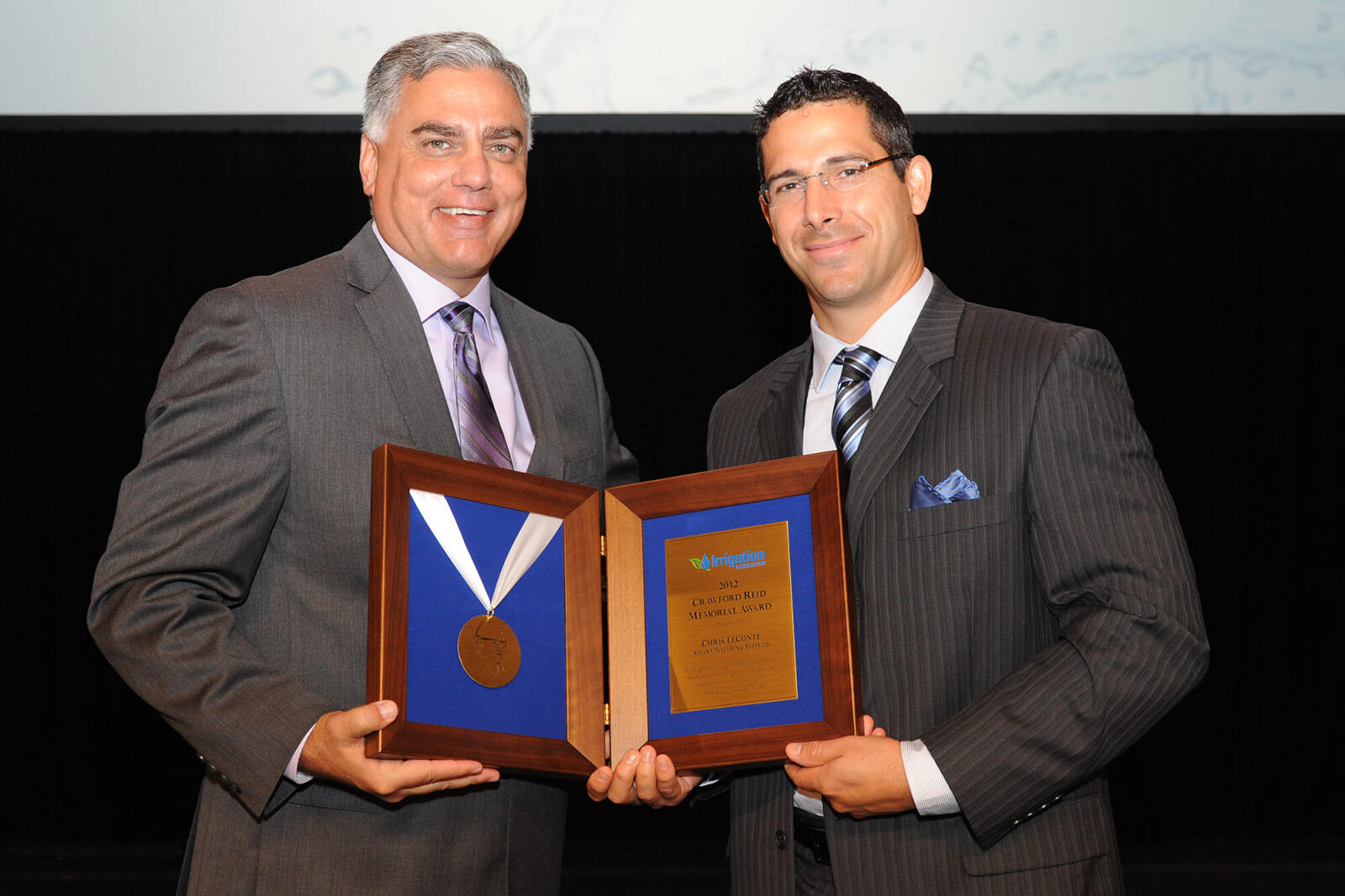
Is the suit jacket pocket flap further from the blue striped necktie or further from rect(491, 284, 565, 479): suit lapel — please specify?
rect(491, 284, 565, 479): suit lapel

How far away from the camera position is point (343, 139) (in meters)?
4.34

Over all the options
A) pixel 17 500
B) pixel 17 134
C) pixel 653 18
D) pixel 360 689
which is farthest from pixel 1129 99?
pixel 17 500

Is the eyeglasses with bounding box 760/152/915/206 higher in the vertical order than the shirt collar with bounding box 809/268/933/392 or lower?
higher

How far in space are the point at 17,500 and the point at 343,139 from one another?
1.88 metres

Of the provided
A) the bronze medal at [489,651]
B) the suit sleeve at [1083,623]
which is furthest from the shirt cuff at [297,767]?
the suit sleeve at [1083,623]

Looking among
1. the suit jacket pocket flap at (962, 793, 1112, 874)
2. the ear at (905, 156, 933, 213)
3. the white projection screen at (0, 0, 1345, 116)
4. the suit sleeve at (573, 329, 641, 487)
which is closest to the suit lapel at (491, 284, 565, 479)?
the suit sleeve at (573, 329, 641, 487)

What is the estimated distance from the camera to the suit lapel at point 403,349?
1.82 meters

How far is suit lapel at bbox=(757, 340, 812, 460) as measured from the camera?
6.64ft

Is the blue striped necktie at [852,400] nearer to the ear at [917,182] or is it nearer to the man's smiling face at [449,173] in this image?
the ear at [917,182]

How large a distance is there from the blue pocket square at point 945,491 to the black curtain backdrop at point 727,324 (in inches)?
105

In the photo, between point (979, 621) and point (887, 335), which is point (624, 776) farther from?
point (887, 335)

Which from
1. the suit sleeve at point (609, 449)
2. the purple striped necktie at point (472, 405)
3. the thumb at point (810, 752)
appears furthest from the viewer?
the suit sleeve at point (609, 449)

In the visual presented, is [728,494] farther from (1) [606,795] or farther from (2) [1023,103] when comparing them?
(2) [1023,103]

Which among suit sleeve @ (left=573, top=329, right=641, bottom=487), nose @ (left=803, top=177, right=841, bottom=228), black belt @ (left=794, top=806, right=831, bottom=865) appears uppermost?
nose @ (left=803, top=177, right=841, bottom=228)
